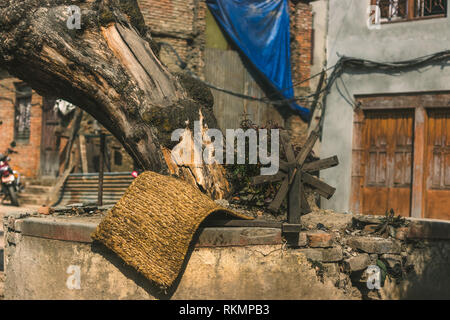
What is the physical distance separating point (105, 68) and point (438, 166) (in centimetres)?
716

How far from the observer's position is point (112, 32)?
6.50m

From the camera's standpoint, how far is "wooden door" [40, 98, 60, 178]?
1518 centimetres

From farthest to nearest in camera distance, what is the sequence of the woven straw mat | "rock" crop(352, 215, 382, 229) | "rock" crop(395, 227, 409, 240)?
"rock" crop(352, 215, 382, 229) < "rock" crop(395, 227, 409, 240) < the woven straw mat

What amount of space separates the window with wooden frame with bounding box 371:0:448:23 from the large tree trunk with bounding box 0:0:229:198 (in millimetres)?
6341

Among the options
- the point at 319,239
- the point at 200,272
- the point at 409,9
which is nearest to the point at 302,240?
the point at 319,239

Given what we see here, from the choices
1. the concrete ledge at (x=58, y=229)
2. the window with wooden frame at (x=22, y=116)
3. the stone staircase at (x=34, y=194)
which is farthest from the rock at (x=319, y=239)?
the window with wooden frame at (x=22, y=116)

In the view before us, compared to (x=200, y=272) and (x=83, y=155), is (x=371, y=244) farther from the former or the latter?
(x=83, y=155)

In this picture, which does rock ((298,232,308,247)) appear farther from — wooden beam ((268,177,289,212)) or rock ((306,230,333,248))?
wooden beam ((268,177,289,212))

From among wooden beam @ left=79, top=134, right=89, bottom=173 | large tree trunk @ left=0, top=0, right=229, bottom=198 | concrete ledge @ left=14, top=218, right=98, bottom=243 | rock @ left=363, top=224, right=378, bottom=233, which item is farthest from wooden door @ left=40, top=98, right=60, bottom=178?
rock @ left=363, top=224, right=378, bottom=233

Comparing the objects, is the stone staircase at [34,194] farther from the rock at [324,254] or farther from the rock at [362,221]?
the rock at [324,254]

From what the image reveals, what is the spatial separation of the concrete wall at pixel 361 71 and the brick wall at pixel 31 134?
836 cm

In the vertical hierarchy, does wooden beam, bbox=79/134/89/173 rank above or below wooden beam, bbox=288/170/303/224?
above

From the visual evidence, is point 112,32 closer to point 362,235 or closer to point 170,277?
point 170,277
